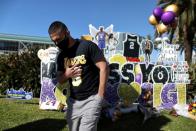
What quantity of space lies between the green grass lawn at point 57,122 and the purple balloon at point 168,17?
8.25 ft

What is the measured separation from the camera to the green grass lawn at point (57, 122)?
28.0 feet

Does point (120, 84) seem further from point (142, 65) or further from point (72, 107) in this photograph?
point (72, 107)

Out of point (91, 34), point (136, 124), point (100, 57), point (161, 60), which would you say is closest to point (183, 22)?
point (161, 60)

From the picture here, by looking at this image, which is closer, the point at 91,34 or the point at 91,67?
the point at 91,67

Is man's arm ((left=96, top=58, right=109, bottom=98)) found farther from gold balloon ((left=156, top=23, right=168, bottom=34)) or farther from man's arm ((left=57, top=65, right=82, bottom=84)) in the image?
gold balloon ((left=156, top=23, right=168, bottom=34))

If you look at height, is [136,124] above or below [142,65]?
below

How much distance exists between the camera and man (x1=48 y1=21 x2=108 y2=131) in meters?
4.76

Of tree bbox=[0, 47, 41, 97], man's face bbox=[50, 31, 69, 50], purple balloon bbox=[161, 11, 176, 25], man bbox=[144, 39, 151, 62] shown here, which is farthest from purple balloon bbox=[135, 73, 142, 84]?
man's face bbox=[50, 31, 69, 50]

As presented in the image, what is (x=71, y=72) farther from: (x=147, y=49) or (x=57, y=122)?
(x=147, y=49)

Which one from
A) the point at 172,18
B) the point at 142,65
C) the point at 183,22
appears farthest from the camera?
the point at 183,22

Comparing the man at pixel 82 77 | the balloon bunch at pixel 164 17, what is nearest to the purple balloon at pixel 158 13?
the balloon bunch at pixel 164 17

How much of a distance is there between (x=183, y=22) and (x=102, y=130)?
1801 centimetres

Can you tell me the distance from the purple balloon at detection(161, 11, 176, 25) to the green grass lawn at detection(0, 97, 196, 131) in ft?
8.25

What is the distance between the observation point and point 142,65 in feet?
40.3
